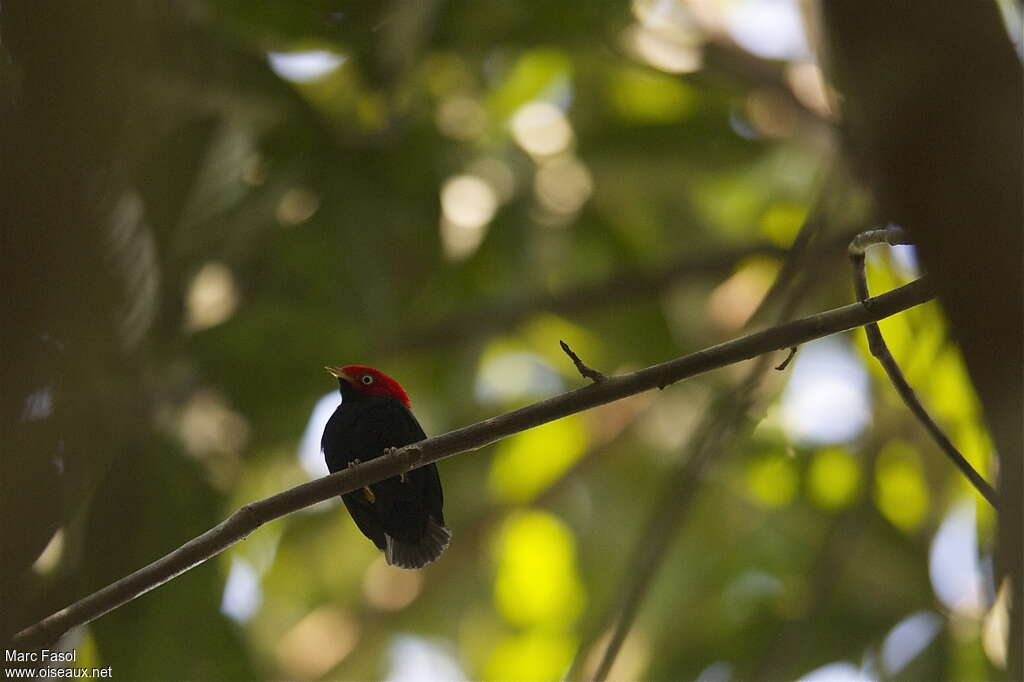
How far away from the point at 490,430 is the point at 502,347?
19.0 ft

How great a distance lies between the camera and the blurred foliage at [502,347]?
5.38 m

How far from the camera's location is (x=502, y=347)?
324 inches

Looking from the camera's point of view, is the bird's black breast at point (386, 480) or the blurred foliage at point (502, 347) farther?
the blurred foliage at point (502, 347)

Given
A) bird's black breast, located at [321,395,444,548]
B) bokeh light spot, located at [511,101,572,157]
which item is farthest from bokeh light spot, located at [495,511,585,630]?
bird's black breast, located at [321,395,444,548]

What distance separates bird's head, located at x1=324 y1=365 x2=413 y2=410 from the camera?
4.87 meters

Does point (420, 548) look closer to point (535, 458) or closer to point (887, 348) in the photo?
point (887, 348)

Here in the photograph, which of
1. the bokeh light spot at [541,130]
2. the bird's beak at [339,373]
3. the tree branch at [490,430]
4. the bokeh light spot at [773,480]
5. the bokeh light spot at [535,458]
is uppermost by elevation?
the tree branch at [490,430]

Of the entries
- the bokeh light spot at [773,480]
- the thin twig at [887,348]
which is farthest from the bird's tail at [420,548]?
the bokeh light spot at [773,480]

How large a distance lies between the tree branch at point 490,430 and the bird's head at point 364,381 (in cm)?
227

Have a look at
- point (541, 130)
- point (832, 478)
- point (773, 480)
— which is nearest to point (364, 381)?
point (773, 480)

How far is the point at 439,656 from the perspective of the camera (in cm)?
851

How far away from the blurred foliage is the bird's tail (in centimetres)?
105

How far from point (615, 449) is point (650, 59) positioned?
2851mm

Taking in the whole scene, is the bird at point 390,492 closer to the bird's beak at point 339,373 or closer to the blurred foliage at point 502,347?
the bird's beak at point 339,373
